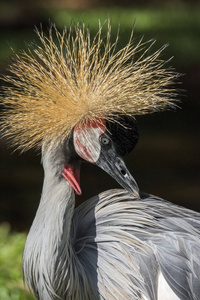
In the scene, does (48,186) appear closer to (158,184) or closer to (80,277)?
(80,277)

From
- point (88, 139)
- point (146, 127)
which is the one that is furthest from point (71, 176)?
point (146, 127)

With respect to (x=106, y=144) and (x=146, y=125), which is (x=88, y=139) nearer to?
(x=106, y=144)

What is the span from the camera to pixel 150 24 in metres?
2.95

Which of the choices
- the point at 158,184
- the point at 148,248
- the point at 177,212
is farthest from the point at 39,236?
the point at 158,184

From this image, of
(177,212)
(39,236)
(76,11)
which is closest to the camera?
(39,236)

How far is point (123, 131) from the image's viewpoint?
4.71 ft

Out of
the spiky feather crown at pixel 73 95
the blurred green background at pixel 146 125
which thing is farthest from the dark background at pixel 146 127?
the spiky feather crown at pixel 73 95

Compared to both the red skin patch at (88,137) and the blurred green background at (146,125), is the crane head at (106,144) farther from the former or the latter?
the blurred green background at (146,125)

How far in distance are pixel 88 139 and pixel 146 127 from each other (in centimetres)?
164

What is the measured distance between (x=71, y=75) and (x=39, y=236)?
420 millimetres

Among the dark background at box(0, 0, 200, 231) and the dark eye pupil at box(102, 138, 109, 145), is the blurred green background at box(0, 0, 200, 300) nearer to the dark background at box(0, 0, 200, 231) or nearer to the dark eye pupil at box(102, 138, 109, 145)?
the dark background at box(0, 0, 200, 231)

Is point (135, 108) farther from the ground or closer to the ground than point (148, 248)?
farther from the ground

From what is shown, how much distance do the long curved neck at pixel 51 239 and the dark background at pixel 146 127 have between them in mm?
1369

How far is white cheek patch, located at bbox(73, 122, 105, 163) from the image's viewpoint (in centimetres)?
144
